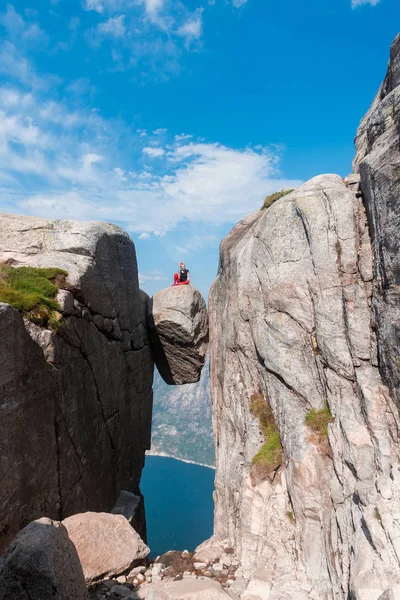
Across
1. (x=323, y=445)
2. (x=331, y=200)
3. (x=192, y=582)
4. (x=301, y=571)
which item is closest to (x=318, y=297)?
(x=331, y=200)

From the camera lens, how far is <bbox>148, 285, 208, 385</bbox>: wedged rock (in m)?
29.2

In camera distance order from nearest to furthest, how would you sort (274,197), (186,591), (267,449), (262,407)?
(186,591) → (267,449) → (262,407) → (274,197)

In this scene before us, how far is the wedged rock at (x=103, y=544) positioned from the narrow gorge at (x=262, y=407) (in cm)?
7

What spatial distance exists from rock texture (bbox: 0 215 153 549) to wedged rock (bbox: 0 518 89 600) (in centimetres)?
618

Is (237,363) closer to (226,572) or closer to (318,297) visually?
(318,297)

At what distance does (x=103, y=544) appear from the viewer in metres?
13.6

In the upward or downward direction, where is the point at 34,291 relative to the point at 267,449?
upward

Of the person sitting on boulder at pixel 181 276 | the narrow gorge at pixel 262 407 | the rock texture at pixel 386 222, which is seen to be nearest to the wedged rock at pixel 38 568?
the narrow gorge at pixel 262 407

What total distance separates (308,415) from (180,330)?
14584mm

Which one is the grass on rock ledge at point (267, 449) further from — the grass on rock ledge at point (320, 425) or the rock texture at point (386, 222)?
the rock texture at point (386, 222)

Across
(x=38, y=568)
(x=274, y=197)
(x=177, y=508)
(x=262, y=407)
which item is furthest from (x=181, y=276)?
(x=177, y=508)

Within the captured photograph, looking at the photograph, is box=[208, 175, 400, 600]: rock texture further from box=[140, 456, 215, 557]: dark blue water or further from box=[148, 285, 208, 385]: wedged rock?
box=[140, 456, 215, 557]: dark blue water

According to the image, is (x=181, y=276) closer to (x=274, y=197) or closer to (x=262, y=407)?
(x=274, y=197)

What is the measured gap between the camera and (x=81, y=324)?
1912cm
